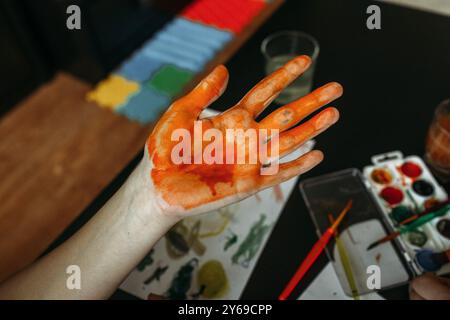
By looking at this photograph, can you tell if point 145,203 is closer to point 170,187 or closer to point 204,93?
point 170,187

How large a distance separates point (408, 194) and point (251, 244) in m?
0.31

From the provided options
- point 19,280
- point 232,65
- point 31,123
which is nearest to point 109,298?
point 19,280

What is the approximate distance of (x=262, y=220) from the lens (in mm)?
746

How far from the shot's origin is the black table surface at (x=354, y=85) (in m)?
0.70

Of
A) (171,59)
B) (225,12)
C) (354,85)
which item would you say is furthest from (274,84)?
(225,12)

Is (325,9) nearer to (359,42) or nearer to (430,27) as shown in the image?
(359,42)

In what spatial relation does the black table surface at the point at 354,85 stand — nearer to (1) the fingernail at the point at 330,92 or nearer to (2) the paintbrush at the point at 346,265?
(2) the paintbrush at the point at 346,265

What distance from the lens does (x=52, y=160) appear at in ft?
5.43

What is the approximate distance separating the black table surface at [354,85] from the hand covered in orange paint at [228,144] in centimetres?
22

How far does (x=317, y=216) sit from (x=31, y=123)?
1.54 metres

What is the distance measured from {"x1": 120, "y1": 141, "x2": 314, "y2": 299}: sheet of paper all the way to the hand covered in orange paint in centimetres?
20

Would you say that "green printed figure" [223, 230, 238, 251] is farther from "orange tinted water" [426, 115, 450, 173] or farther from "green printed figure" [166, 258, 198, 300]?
"orange tinted water" [426, 115, 450, 173]

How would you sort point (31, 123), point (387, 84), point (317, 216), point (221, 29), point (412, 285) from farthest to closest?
point (221, 29) → point (31, 123) → point (387, 84) → point (317, 216) → point (412, 285)

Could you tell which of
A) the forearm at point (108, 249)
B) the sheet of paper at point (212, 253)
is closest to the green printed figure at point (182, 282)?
the sheet of paper at point (212, 253)
